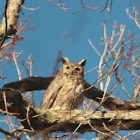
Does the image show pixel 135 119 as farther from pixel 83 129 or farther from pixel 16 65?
pixel 16 65

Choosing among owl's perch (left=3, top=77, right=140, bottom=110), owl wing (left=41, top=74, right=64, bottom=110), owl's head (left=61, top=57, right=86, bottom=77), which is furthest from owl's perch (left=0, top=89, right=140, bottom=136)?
owl's head (left=61, top=57, right=86, bottom=77)

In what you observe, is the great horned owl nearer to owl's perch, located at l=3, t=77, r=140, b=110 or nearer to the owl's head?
the owl's head

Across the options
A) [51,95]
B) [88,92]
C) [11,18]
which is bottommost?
[51,95]

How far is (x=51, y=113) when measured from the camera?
413 centimetres

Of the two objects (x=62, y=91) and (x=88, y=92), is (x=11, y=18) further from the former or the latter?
(x=62, y=91)

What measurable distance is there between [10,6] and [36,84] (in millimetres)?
1558

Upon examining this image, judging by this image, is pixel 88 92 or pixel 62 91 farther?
pixel 62 91

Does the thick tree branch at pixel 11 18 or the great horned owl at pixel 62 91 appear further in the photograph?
the great horned owl at pixel 62 91

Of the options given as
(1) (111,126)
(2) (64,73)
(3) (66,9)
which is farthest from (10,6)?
(2) (64,73)

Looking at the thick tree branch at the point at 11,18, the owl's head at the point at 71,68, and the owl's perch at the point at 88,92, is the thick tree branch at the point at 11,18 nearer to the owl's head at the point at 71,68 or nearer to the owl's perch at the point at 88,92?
the owl's perch at the point at 88,92

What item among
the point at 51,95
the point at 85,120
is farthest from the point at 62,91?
the point at 85,120

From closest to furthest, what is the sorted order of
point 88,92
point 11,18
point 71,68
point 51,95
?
point 11,18
point 88,92
point 51,95
point 71,68

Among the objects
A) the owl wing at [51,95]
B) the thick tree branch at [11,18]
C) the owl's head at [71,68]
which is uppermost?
the thick tree branch at [11,18]

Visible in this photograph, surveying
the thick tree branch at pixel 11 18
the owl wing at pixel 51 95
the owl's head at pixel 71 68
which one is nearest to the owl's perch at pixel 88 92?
the owl wing at pixel 51 95
